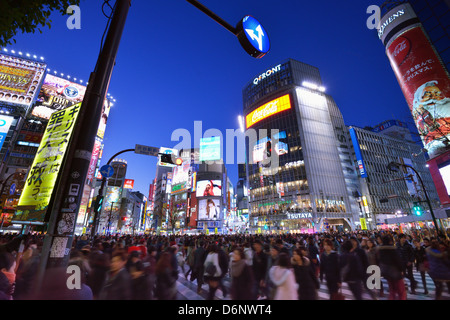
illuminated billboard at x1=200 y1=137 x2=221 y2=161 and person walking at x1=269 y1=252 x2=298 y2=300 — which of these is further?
illuminated billboard at x1=200 y1=137 x2=221 y2=161

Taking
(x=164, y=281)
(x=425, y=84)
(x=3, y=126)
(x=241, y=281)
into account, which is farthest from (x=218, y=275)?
(x=3, y=126)

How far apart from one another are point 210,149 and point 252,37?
63.6 metres

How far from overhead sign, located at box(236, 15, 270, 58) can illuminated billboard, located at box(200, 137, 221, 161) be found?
2395 inches

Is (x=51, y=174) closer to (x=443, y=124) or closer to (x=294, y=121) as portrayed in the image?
(x=443, y=124)

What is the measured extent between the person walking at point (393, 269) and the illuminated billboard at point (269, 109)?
6764 cm

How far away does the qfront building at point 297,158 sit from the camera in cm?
5719

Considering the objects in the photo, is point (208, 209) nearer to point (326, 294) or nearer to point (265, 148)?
point (265, 148)

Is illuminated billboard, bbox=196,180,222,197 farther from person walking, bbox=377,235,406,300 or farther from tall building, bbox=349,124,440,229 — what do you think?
person walking, bbox=377,235,406,300

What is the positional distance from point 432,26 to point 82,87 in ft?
222

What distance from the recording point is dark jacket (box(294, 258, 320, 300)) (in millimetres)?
4344

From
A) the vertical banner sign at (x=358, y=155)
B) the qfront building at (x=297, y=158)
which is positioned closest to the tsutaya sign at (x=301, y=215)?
the qfront building at (x=297, y=158)

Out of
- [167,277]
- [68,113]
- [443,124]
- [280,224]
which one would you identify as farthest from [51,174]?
[280,224]

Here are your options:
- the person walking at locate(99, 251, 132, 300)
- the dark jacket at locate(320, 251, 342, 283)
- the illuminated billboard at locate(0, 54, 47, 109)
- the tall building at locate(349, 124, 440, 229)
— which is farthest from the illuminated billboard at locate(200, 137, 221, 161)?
the person walking at locate(99, 251, 132, 300)
